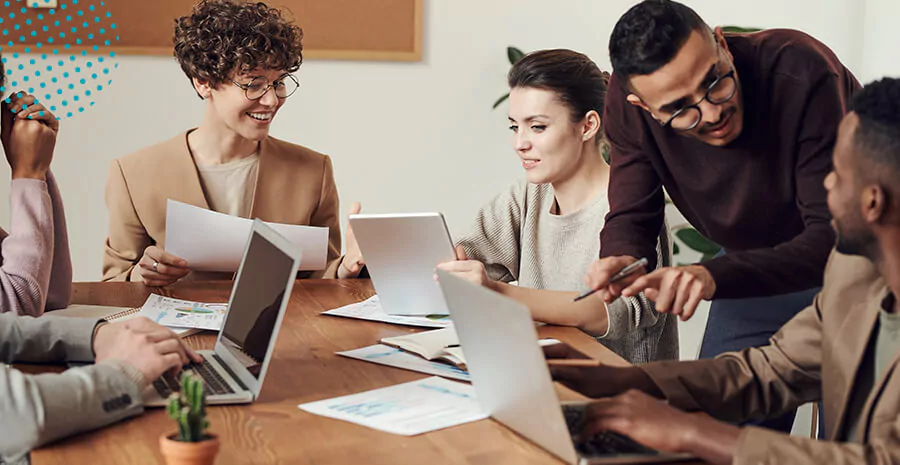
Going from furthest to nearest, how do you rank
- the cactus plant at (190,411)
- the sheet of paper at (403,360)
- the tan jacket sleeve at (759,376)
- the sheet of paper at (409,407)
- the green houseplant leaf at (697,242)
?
the green houseplant leaf at (697,242) → the sheet of paper at (403,360) → the tan jacket sleeve at (759,376) → the sheet of paper at (409,407) → the cactus plant at (190,411)

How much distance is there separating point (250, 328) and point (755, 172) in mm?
1003

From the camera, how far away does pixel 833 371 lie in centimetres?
137

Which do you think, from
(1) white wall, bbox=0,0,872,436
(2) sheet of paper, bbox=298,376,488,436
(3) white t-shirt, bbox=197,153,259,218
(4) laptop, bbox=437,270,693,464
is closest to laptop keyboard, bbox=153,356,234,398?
(2) sheet of paper, bbox=298,376,488,436

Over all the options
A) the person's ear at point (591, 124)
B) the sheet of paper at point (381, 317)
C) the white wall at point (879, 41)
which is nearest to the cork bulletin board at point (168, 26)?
the person's ear at point (591, 124)

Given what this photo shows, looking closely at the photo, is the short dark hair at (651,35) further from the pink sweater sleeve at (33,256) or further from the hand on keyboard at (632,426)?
the pink sweater sleeve at (33,256)

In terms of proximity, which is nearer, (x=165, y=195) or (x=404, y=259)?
(x=404, y=259)

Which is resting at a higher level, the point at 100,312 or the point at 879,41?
the point at 879,41

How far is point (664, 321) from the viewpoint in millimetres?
2189

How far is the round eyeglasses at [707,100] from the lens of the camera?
1.69 metres

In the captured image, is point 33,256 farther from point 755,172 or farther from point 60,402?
point 755,172

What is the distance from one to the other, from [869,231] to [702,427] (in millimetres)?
325

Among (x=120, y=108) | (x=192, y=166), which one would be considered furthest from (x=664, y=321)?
(x=120, y=108)

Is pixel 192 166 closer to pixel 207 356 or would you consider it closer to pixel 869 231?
pixel 207 356

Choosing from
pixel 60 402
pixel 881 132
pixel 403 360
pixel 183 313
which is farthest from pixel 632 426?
pixel 183 313
